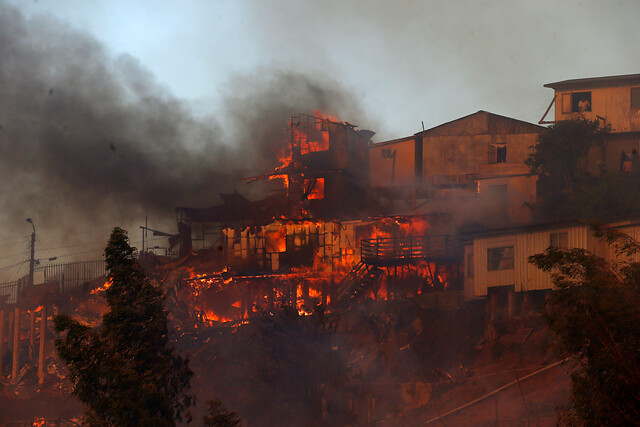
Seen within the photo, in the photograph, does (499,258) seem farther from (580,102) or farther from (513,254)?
(580,102)

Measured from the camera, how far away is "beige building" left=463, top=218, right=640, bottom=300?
28.3 m

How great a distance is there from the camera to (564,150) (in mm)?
37531

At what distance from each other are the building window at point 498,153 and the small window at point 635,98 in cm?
884

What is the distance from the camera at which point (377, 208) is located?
150 ft

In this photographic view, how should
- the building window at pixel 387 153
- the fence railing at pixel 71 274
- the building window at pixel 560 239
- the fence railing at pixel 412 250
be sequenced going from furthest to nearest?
the building window at pixel 387 153, the fence railing at pixel 71 274, the fence railing at pixel 412 250, the building window at pixel 560 239

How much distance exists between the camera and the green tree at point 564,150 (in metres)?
37.2

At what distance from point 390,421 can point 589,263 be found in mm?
15382

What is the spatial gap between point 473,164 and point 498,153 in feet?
6.52

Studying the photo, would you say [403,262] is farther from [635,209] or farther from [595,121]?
[595,121]

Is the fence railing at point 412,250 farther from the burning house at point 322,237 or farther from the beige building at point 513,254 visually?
the beige building at point 513,254

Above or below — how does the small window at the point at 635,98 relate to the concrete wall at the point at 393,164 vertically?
above

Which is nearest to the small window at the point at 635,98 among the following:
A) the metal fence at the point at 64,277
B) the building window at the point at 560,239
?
the building window at the point at 560,239

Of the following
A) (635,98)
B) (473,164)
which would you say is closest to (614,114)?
(635,98)

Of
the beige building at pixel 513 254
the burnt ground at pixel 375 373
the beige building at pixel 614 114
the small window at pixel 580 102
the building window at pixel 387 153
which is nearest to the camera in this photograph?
the burnt ground at pixel 375 373
